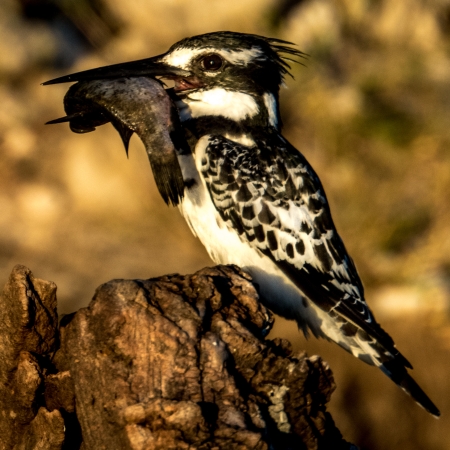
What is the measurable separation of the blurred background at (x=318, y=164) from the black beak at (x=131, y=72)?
3983 mm

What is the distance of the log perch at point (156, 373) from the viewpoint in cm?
296

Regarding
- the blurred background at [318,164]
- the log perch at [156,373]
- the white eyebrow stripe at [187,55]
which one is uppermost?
the blurred background at [318,164]

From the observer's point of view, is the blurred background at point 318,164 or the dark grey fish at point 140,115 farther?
the blurred background at point 318,164

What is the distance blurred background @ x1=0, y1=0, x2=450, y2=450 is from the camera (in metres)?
8.34

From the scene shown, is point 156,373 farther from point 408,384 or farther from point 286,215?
point 408,384

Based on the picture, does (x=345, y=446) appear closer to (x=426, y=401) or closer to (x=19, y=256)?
(x=426, y=401)

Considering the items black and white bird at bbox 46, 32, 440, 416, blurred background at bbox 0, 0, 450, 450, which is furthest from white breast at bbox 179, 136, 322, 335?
blurred background at bbox 0, 0, 450, 450

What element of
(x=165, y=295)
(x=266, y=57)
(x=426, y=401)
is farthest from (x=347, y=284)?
(x=165, y=295)

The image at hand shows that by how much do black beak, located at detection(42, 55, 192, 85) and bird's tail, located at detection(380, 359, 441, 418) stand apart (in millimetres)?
1840

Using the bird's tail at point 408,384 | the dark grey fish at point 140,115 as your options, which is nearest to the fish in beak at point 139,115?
the dark grey fish at point 140,115

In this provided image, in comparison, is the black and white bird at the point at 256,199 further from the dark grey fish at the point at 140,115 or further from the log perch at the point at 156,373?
the log perch at the point at 156,373

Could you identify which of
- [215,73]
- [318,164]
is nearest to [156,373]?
[215,73]

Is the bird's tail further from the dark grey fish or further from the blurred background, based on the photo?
the blurred background

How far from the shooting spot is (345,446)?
135 inches
